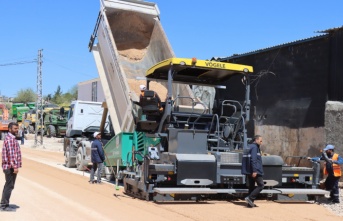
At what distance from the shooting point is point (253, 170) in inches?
352

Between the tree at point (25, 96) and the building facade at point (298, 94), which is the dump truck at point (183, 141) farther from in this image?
the tree at point (25, 96)

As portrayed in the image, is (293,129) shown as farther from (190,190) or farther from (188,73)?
(190,190)

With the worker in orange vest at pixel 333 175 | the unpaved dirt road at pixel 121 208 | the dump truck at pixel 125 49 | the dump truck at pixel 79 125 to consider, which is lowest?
the unpaved dirt road at pixel 121 208

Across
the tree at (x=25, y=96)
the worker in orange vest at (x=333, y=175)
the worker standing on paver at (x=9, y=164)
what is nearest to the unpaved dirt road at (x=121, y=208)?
the worker standing on paver at (x=9, y=164)

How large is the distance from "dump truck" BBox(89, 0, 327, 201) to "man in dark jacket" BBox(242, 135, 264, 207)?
0.38 metres

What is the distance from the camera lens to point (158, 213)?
26.4 feet

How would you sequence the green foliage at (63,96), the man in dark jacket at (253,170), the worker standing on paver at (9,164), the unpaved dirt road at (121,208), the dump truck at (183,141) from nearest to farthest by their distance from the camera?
the unpaved dirt road at (121,208) → the worker standing on paver at (9,164) → the man in dark jacket at (253,170) → the dump truck at (183,141) → the green foliage at (63,96)

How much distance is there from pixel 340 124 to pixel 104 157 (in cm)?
663

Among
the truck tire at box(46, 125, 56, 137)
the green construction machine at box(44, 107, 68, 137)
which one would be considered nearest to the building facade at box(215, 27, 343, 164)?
the green construction machine at box(44, 107, 68, 137)

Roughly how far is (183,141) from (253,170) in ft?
5.15

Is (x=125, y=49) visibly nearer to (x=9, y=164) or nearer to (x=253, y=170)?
(x=253, y=170)

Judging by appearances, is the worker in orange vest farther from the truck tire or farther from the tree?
the tree

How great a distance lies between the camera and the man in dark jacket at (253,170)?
8945 millimetres

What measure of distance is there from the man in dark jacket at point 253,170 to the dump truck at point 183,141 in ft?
1.24
